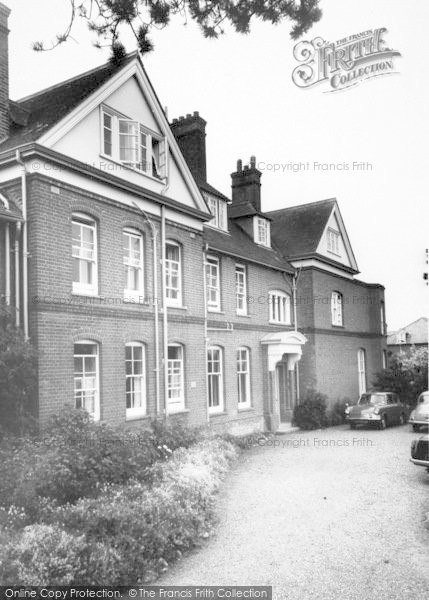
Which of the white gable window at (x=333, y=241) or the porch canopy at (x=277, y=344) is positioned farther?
the white gable window at (x=333, y=241)

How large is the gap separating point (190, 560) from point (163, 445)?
5692 mm

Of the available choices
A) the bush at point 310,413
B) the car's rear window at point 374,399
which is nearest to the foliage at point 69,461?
the bush at point 310,413

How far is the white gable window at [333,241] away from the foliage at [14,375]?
19301 millimetres

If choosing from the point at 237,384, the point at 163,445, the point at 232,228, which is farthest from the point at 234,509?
the point at 232,228

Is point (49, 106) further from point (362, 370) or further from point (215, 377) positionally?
point (362, 370)

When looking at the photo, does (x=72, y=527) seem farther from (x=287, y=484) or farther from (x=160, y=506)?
(x=287, y=484)

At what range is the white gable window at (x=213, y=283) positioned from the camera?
19.4m

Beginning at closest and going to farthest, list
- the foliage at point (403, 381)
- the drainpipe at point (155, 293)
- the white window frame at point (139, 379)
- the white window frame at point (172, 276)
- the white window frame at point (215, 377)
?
the white window frame at point (139, 379) → the drainpipe at point (155, 293) → the white window frame at point (172, 276) → the white window frame at point (215, 377) → the foliage at point (403, 381)

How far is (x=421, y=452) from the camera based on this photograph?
488 inches

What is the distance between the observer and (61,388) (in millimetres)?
12477

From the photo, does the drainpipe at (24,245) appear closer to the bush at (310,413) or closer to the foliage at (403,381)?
the bush at (310,413)

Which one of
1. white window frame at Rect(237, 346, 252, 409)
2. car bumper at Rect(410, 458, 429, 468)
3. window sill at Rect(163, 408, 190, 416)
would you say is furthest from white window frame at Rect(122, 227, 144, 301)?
car bumper at Rect(410, 458, 429, 468)

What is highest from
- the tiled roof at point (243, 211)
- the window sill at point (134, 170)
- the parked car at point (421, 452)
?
the tiled roof at point (243, 211)

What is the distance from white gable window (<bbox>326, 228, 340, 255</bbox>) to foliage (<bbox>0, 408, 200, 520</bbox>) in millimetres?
17550
